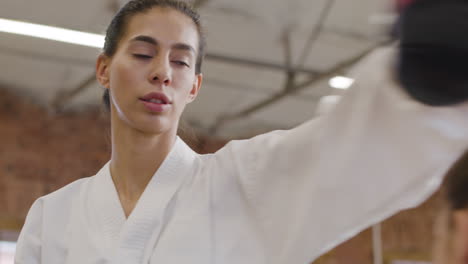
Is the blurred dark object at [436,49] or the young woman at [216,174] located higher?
the blurred dark object at [436,49]

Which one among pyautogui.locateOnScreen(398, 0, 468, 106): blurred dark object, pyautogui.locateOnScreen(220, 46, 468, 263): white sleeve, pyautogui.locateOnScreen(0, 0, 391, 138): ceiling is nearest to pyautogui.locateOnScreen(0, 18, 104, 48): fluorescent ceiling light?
pyautogui.locateOnScreen(0, 0, 391, 138): ceiling

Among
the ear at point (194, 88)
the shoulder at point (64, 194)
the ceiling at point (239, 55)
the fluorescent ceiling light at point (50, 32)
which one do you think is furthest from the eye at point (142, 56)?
the fluorescent ceiling light at point (50, 32)

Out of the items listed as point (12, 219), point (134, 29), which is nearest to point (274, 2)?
point (12, 219)

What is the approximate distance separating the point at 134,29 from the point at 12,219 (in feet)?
18.4

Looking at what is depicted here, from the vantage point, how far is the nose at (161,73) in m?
1.22

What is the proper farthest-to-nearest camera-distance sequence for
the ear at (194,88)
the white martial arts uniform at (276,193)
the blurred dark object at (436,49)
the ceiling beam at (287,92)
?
the ceiling beam at (287,92) < the ear at (194,88) < the white martial arts uniform at (276,193) < the blurred dark object at (436,49)

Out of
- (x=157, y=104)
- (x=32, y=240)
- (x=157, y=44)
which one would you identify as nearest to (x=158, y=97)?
(x=157, y=104)

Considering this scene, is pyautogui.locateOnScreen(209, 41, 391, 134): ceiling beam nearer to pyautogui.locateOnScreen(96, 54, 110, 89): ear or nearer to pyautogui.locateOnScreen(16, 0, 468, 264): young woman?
pyautogui.locateOnScreen(96, 54, 110, 89): ear

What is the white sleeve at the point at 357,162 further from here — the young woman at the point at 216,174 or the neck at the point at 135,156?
the neck at the point at 135,156

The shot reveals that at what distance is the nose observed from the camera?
3.99 ft

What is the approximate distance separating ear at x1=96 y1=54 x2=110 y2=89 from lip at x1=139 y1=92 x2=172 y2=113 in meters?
0.24

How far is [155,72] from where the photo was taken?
1.22m

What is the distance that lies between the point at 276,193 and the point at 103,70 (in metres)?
0.62

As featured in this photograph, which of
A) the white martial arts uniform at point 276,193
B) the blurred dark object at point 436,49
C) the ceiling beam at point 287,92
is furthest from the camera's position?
the ceiling beam at point 287,92
